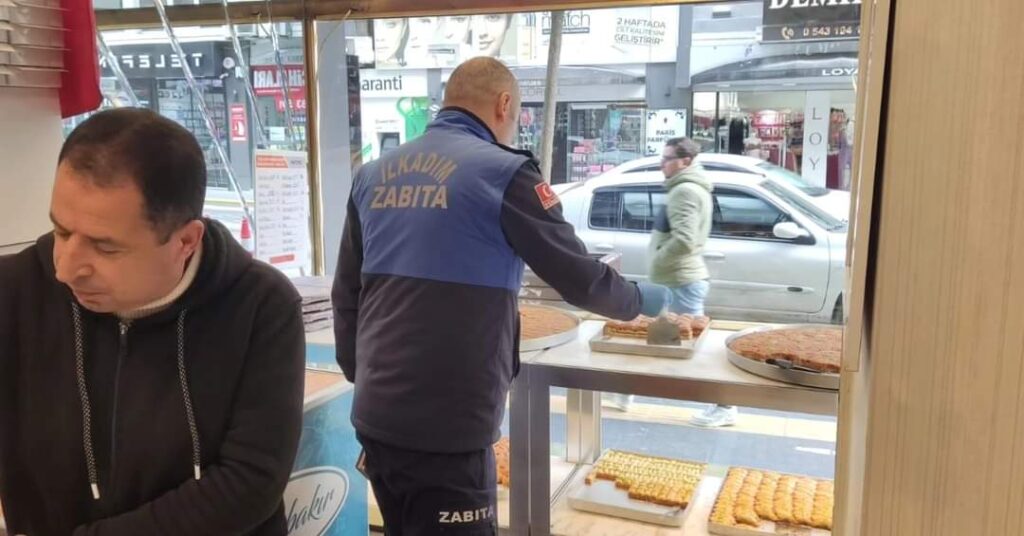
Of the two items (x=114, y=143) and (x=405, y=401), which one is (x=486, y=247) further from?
(x=114, y=143)

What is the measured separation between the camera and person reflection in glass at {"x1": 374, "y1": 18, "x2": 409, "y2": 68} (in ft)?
10.4

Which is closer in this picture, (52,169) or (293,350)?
(293,350)

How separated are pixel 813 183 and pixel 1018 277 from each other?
3653 millimetres

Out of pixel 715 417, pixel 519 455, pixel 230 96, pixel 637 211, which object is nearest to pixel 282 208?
pixel 230 96

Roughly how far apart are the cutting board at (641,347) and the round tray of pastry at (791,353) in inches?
4.1

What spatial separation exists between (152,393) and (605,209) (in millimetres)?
3690

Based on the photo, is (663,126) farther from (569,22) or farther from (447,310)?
(447,310)

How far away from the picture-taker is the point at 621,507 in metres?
2.34

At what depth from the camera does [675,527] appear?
229cm

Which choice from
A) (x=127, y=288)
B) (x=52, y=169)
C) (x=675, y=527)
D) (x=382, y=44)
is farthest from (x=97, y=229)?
(x=382, y=44)

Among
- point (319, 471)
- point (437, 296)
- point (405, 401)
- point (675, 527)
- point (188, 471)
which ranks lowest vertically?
point (675, 527)

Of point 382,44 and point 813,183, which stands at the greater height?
point 382,44

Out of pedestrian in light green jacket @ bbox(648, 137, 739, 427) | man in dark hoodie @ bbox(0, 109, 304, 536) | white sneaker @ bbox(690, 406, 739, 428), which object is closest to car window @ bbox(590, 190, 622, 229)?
pedestrian in light green jacket @ bbox(648, 137, 739, 427)

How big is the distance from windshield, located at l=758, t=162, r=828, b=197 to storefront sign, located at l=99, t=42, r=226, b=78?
2.62 metres
